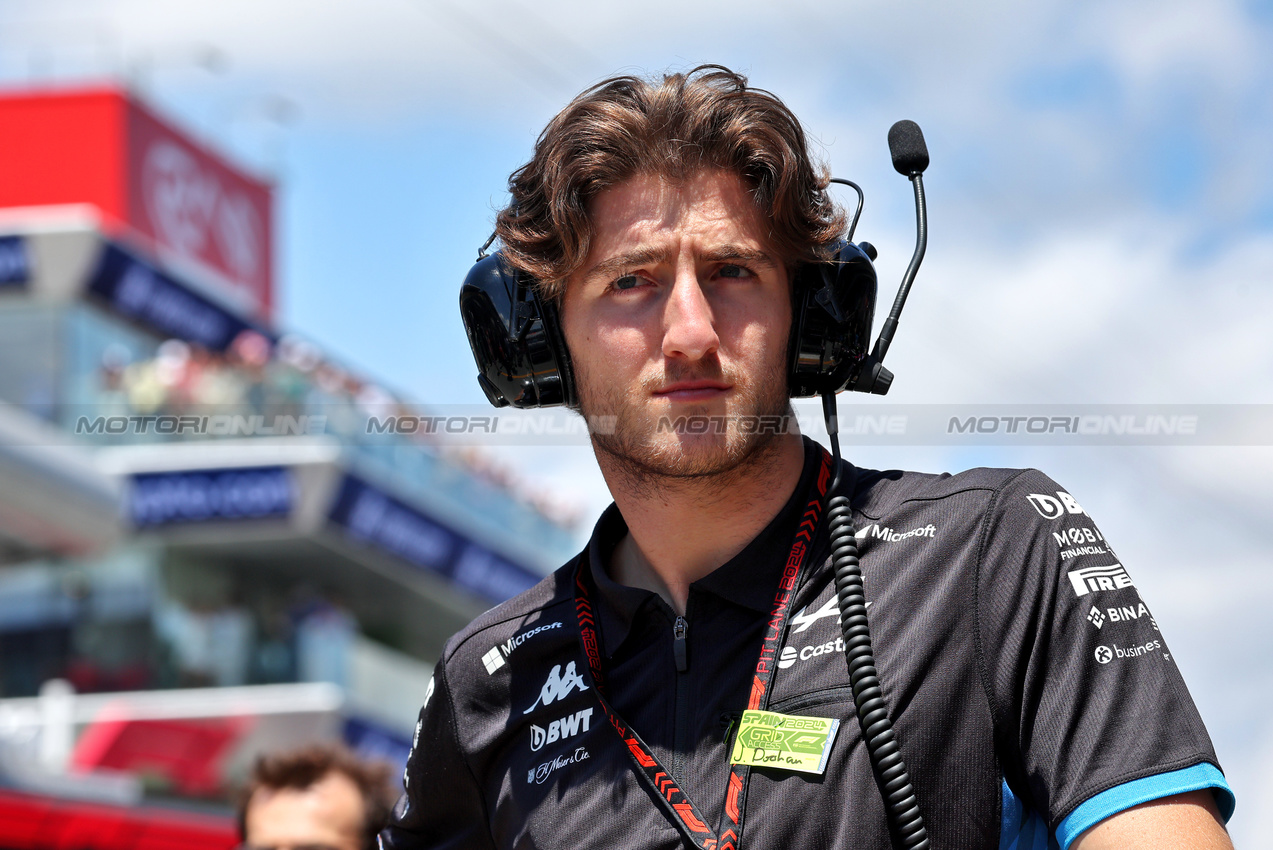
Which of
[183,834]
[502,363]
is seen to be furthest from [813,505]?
Result: [183,834]

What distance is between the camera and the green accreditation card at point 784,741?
1.85m

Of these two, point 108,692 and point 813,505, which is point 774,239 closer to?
point 813,505

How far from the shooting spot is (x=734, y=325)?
2.15m

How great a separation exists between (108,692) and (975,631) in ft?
47.9

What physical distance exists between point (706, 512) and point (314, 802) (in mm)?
2190

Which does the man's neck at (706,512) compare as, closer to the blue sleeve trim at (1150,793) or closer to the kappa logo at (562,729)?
the kappa logo at (562,729)

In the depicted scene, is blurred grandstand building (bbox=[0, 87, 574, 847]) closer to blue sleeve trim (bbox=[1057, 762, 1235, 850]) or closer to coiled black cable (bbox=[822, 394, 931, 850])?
coiled black cable (bbox=[822, 394, 931, 850])

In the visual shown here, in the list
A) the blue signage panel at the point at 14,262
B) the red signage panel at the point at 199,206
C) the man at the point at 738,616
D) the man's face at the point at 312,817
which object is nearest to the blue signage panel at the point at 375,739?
the blue signage panel at the point at 14,262

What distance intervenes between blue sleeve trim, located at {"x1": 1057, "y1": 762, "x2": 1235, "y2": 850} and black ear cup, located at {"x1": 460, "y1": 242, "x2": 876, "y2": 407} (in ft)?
2.59

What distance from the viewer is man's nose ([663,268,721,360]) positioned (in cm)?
207

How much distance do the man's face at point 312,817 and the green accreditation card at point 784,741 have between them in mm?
2246

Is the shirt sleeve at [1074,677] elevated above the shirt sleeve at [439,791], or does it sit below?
above

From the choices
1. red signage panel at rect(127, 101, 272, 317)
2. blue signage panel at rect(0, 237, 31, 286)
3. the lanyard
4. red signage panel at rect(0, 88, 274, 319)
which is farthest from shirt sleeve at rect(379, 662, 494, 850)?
red signage panel at rect(127, 101, 272, 317)

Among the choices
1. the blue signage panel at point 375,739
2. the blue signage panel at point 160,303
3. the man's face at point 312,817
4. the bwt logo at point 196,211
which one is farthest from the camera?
the bwt logo at point 196,211
